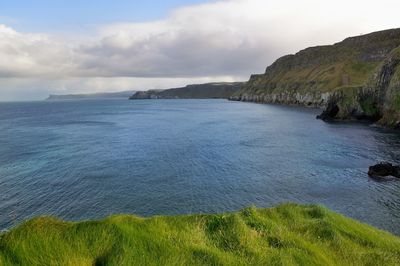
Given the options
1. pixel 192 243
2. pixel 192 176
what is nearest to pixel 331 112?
pixel 192 176

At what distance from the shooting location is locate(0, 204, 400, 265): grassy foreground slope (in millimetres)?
10031

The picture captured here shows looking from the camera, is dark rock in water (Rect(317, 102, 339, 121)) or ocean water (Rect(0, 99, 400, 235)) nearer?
ocean water (Rect(0, 99, 400, 235))

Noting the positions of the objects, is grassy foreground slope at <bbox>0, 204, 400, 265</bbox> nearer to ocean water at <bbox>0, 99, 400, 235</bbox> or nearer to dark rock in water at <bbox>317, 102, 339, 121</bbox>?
ocean water at <bbox>0, 99, 400, 235</bbox>

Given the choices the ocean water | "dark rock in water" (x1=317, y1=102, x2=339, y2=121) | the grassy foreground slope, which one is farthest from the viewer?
"dark rock in water" (x1=317, y1=102, x2=339, y2=121)

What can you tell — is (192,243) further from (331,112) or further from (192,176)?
(331,112)

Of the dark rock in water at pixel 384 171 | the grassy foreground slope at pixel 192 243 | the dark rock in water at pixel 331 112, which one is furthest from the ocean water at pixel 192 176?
the dark rock in water at pixel 331 112

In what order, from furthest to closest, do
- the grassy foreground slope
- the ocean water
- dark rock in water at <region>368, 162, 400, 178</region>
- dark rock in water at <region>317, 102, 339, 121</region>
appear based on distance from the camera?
dark rock in water at <region>317, 102, 339, 121</region>
dark rock in water at <region>368, 162, 400, 178</region>
the ocean water
the grassy foreground slope

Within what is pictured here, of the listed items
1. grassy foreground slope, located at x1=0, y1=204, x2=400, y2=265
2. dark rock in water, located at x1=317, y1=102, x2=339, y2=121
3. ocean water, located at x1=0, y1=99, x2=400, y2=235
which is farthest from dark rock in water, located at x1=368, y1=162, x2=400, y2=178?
dark rock in water, located at x1=317, y1=102, x2=339, y2=121

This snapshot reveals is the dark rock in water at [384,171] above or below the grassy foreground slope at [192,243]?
below

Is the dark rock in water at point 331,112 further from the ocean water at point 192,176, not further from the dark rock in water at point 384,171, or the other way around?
the dark rock in water at point 384,171

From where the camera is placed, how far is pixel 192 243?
11703mm

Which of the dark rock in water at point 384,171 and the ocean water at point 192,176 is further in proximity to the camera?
the dark rock in water at point 384,171

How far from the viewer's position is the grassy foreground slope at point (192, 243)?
10031 millimetres

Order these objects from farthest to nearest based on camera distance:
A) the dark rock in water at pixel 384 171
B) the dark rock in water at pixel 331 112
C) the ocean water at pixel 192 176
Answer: the dark rock in water at pixel 331 112 → the dark rock in water at pixel 384 171 → the ocean water at pixel 192 176
